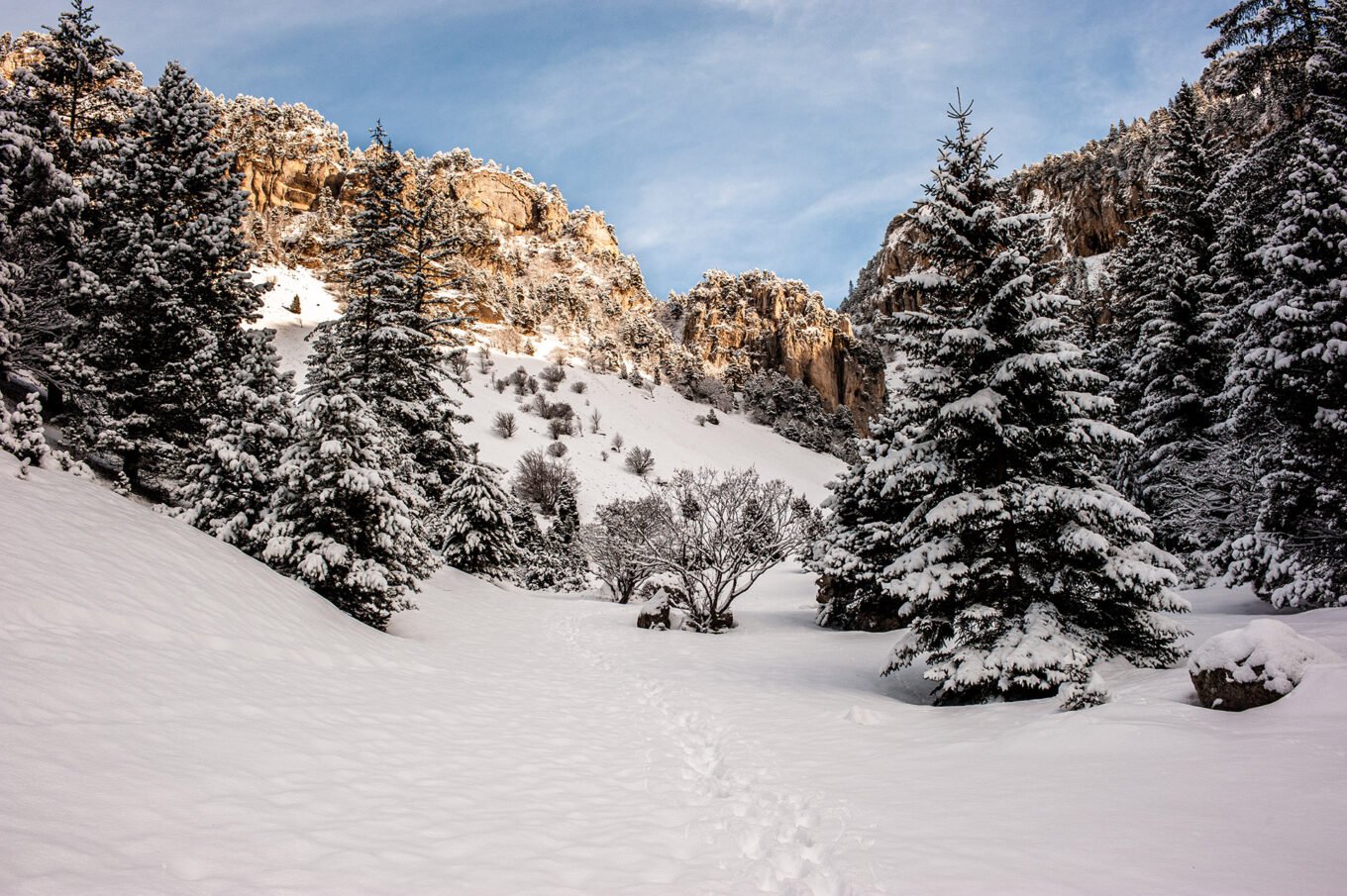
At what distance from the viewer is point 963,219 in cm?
831

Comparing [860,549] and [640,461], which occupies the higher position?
[640,461]

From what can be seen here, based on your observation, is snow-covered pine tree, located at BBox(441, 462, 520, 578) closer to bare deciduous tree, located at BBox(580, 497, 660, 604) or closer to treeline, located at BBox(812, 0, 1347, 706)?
bare deciduous tree, located at BBox(580, 497, 660, 604)

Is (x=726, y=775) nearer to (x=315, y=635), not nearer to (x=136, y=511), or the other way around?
(x=315, y=635)

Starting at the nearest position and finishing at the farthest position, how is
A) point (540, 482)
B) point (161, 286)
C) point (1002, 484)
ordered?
point (1002, 484)
point (161, 286)
point (540, 482)

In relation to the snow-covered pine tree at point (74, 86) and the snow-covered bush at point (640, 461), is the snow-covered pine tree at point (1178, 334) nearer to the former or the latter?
the snow-covered pine tree at point (74, 86)

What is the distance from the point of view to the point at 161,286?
12203 millimetres

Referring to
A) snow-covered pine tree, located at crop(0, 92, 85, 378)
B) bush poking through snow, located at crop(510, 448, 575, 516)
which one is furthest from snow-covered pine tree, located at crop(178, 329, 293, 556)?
bush poking through snow, located at crop(510, 448, 575, 516)

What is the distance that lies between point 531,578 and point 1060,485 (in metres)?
27.7

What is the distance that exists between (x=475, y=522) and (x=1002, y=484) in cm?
1883

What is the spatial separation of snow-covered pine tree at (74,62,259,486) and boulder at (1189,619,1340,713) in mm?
16960

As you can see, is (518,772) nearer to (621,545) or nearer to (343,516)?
(343,516)

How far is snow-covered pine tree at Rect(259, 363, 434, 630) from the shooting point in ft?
31.8

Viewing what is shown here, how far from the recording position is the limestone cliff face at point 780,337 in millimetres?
70625

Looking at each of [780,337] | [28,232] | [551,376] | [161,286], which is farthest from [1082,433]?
[780,337]
